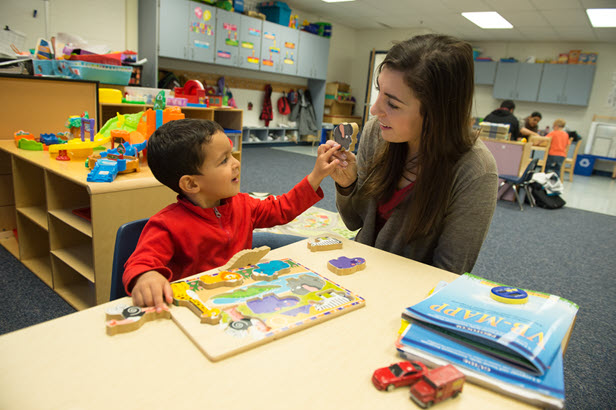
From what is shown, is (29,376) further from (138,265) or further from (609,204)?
(609,204)

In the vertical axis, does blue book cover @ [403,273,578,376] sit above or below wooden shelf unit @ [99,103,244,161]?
A: below

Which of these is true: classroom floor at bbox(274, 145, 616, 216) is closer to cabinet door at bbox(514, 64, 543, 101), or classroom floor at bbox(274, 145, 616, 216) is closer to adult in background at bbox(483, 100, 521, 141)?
adult in background at bbox(483, 100, 521, 141)

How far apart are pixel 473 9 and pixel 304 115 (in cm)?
362

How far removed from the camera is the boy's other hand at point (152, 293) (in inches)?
31.1

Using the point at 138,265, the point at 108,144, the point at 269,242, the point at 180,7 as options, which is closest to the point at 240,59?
the point at 180,7

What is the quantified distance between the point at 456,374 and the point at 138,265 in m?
0.69

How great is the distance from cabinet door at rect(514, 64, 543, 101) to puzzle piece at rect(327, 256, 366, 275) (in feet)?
31.6

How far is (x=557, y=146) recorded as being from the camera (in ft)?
22.0

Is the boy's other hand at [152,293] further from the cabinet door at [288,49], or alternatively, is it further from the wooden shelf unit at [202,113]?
the cabinet door at [288,49]

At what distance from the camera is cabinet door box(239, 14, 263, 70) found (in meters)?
6.70

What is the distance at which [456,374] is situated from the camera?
24.7 inches

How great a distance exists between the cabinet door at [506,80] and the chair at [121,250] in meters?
9.92

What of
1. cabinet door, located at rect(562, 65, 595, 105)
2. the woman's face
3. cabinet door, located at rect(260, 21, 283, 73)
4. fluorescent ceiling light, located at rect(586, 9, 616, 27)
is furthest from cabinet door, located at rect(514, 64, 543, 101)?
the woman's face

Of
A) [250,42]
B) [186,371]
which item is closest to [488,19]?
[250,42]
